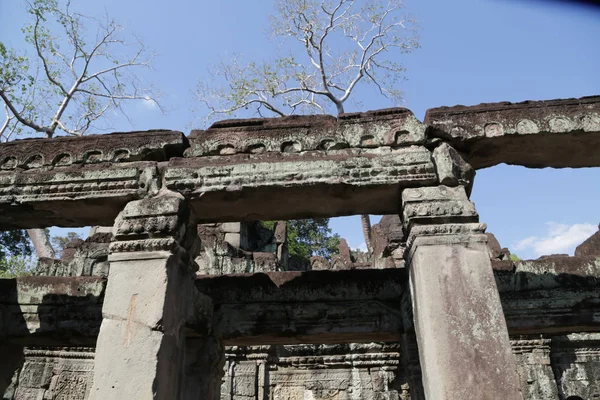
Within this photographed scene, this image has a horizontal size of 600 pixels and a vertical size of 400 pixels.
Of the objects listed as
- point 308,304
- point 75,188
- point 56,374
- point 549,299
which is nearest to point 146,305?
point 75,188

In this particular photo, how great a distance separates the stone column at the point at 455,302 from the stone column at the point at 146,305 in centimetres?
168

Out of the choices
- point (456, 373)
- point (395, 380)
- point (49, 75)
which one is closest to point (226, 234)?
point (395, 380)

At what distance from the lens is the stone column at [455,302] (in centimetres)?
263

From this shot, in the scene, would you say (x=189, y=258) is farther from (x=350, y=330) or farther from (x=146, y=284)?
(x=350, y=330)

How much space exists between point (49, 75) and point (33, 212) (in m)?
15.0

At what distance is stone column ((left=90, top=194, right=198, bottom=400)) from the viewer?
9.24ft

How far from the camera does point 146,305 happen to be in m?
3.00

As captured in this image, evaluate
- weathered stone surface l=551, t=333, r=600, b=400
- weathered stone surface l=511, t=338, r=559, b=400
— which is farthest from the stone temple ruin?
weathered stone surface l=551, t=333, r=600, b=400

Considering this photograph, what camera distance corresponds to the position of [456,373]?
2.65 m

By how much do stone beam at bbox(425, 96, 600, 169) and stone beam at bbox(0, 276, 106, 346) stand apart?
3.93 metres

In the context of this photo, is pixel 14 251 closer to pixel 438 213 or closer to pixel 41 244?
pixel 41 244

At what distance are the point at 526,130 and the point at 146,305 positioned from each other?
117 inches

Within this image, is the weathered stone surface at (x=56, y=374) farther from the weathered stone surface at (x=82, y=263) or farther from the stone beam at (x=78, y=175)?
the stone beam at (x=78, y=175)

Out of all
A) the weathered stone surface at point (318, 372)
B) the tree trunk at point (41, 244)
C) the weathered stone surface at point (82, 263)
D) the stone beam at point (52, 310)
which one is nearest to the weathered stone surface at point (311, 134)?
the stone beam at point (52, 310)
